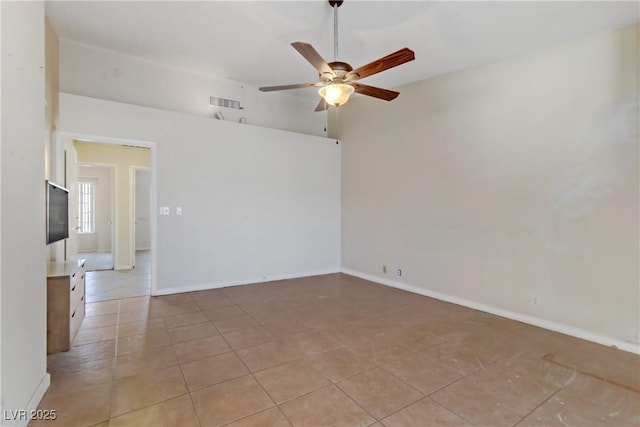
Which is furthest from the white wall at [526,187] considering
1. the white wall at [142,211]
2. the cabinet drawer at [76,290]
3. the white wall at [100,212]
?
the white wall at [100,212]

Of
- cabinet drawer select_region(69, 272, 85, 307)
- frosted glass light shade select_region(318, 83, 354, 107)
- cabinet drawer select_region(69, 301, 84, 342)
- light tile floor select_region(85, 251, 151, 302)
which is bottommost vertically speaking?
light tile floor select_region(85, 251, 151, 302)

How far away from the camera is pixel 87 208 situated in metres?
9.29

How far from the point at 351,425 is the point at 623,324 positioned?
9.79 feet

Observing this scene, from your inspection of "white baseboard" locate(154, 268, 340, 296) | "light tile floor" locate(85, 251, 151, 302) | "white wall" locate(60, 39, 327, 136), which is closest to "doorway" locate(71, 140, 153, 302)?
"light tile floor" locate(85, 251, 151, 302)

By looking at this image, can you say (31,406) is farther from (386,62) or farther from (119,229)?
(119,229)

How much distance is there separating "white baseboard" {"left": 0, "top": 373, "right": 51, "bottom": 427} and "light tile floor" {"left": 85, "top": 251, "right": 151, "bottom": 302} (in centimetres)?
249

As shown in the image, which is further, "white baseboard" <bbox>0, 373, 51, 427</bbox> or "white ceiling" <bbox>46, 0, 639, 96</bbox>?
"white ceiling" <bbox>46, 0, 639, 96</bbox>

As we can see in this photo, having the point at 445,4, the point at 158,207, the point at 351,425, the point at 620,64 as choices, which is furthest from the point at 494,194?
the point at 158,207

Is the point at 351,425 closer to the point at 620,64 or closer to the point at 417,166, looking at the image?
the point at 417,166

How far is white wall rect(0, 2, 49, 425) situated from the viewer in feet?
5.49

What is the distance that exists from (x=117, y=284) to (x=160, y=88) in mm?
3316

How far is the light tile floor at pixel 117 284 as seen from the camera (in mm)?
4645

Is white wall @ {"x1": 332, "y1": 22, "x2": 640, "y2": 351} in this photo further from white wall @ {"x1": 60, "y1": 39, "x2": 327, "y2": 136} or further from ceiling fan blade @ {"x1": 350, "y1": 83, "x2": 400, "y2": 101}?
white wall @ {"x1": 60, "y1": 39, "x2": 327, "y2": 136}

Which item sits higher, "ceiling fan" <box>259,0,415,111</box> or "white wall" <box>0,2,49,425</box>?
"ceiling fan" <box>259,0,415,111</box>
